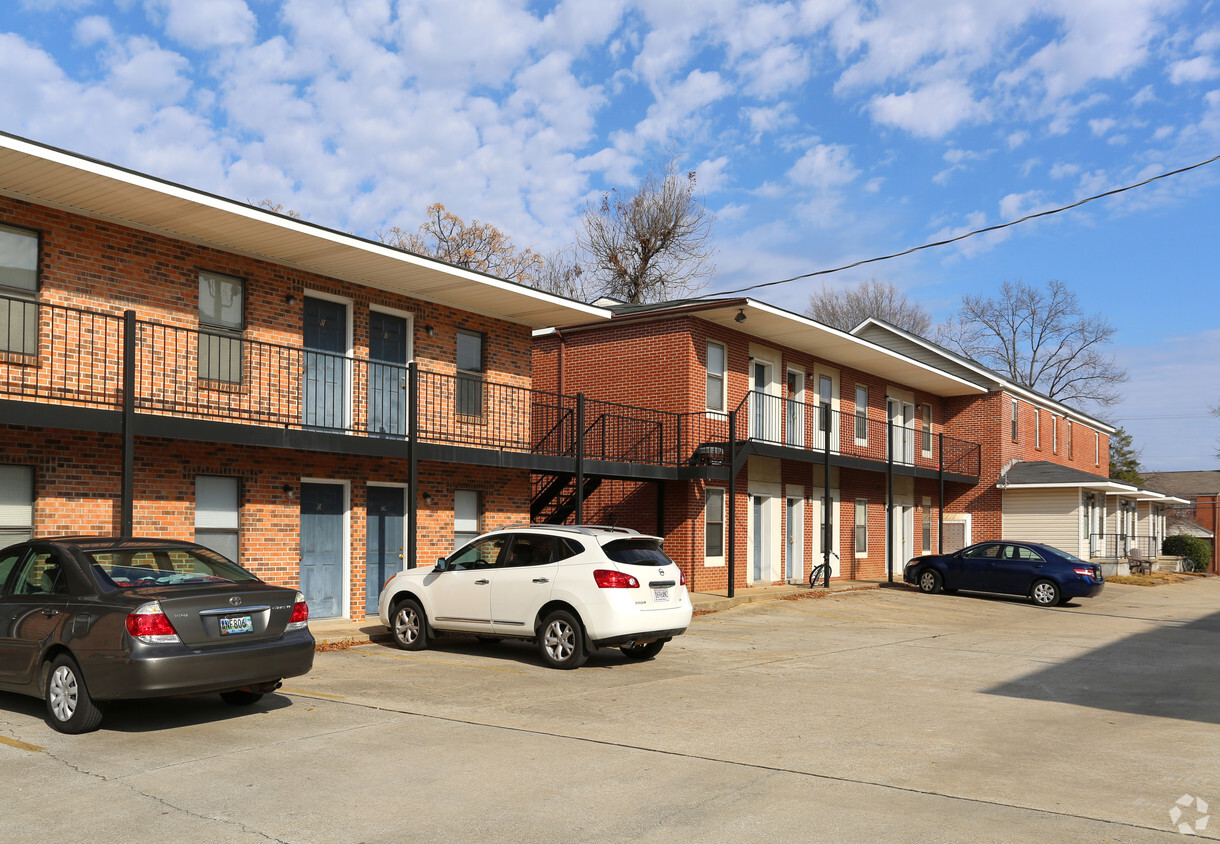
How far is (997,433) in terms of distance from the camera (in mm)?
34750

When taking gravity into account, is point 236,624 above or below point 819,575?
above

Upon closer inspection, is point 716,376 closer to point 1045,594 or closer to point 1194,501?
point 1045,594

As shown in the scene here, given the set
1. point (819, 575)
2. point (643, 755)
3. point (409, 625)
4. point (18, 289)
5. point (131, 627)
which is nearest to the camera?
point (643, 755)

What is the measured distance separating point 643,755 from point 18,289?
31.7ft

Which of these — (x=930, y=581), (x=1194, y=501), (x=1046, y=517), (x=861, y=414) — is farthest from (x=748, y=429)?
(x=1194, y=501)

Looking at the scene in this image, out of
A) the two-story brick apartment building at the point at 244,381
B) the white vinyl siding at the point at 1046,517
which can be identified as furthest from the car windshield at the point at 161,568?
the white vinyl siding at the point at 1046,517

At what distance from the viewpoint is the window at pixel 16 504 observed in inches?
476

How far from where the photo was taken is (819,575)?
85.6 feet

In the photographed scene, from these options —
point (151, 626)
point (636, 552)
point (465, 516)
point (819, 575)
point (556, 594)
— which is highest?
point (465, 516)

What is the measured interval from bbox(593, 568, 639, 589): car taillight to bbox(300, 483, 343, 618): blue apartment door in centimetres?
593

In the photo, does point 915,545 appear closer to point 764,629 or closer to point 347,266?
point 764,629

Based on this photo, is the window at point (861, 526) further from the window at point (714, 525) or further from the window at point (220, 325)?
the window at point (220, 325)

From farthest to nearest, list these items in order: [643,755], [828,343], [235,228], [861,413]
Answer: [861,413] → [828,343] → [235,228] → [643,755]

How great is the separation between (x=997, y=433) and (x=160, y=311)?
1113 inches
